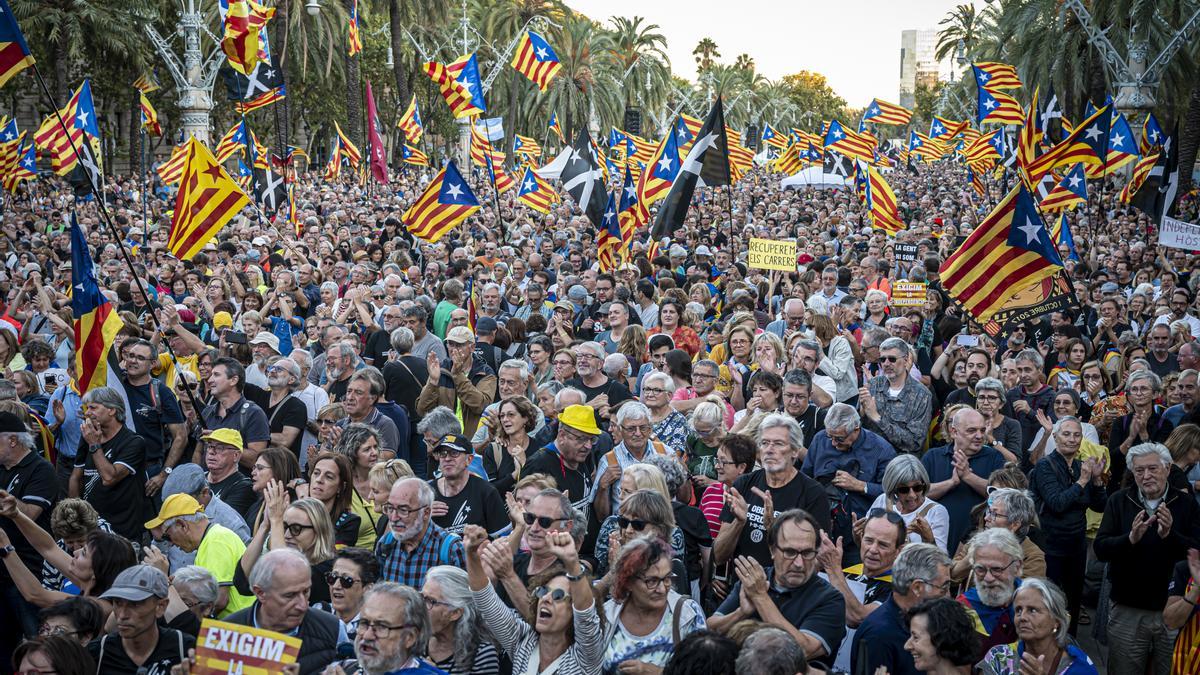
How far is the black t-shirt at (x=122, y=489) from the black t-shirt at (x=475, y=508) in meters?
2.25

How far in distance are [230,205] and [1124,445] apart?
869cm

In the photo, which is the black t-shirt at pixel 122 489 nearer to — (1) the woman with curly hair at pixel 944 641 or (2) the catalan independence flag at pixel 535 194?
(1) the woman with curly hair at pixel 944 641

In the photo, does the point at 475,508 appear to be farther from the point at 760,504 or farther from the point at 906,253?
the point at 906,253

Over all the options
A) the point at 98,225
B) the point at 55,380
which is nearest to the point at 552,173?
the point at 98,225

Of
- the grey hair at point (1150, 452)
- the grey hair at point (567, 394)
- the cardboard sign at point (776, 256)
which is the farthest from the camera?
A: the cardboard sign at point (776, 256)

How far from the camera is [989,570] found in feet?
17.4

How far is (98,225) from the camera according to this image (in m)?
23.7

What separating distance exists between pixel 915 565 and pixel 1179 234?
9.21m

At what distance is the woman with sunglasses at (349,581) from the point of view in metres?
5.18

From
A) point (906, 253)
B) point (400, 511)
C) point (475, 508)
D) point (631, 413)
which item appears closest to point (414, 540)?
point (400, 511)

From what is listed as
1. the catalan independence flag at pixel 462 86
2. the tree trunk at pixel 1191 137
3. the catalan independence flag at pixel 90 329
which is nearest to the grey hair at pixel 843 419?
the catalan independence flag at pixel 90 329

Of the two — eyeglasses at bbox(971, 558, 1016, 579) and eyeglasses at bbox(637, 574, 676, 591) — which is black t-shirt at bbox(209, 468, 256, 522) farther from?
eyeglasses at bbox(971, 558, 1016, 579)

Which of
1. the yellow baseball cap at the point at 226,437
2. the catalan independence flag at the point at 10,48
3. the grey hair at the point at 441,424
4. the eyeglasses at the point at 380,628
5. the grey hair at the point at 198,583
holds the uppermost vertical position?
the catalan independence flag at the point at 10,48

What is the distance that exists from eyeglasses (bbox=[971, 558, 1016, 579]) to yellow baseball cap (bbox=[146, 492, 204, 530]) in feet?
12.4
